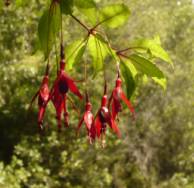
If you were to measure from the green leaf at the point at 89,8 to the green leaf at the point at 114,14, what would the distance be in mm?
16

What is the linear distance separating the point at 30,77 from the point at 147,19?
6.28 meters

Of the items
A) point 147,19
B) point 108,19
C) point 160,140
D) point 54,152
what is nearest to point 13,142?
point 54,152

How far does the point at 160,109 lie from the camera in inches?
444

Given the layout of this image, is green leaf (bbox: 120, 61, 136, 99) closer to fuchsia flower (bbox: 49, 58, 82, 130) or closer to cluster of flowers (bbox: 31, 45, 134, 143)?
cluster of flowers (bbox: 31, 45, 134, 143)

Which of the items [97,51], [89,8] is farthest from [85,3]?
[97,51]

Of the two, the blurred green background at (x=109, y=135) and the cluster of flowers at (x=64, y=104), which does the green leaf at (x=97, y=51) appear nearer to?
the cluster of flowers at (x=64, y=104)

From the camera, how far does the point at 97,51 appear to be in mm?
730

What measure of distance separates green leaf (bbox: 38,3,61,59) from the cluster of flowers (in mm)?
26

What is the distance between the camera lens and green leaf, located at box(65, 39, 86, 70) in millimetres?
723

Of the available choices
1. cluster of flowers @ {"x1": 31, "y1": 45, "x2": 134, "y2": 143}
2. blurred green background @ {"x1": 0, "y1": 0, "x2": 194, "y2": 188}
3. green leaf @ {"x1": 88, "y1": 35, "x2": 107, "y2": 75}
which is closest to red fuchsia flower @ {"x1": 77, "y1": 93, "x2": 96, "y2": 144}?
cluster of flowers @ {"x1": 31, "y1": 45, "x2": 134, "y2": 143}

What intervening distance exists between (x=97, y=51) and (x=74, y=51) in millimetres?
38

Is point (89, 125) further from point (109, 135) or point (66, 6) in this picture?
point (109, 135)

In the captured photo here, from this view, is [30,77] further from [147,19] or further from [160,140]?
[147,19]

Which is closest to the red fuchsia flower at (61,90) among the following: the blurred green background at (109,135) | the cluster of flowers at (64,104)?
the cluster of flowers at (64,104)
